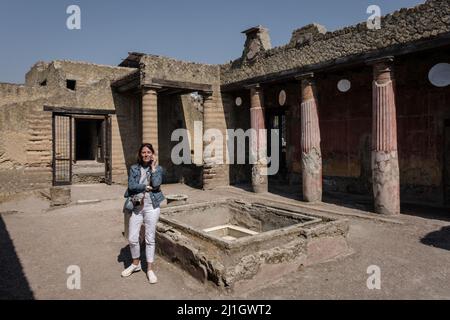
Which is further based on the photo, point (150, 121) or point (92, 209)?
point (150, 121)

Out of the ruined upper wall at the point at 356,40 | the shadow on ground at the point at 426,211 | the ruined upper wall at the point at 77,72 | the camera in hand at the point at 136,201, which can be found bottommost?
the shadow on ground at the point at 426,211

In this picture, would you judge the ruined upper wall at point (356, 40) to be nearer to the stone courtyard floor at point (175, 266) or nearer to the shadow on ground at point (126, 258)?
Answer: the stone courtyard floor at point (175, 266)

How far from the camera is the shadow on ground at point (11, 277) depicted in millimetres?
3931

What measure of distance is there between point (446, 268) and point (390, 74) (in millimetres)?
4641

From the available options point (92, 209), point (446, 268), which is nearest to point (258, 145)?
point (92, 209)

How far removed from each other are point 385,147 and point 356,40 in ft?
8.65

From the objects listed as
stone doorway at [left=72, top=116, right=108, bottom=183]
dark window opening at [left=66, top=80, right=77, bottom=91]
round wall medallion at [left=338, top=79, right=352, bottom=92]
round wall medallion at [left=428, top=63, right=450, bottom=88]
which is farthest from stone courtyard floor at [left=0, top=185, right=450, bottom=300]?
stone doorway at [left=72, top=116, right=108, bottom=183]

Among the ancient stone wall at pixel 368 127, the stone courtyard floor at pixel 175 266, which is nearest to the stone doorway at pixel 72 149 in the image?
the stone courtyard floor at pixel 175 266

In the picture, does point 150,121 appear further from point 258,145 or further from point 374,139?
point 374,139

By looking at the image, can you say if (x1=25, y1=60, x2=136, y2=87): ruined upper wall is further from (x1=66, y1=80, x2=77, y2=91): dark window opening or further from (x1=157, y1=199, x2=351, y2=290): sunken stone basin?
(x1=157, y1=199, x2=351, y2=290): sunken stone basin

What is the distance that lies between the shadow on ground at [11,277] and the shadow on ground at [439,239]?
6009mm

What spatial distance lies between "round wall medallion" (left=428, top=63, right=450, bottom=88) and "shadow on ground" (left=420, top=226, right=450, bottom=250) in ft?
12.7

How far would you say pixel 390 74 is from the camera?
7812 millimetres

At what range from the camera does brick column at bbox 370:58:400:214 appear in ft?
25.6
